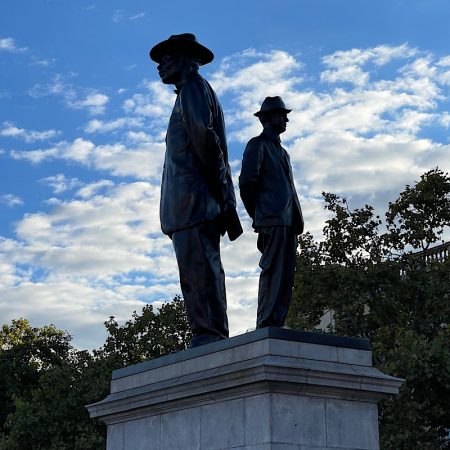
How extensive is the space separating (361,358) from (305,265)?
1580 centimetres

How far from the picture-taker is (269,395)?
7355mm

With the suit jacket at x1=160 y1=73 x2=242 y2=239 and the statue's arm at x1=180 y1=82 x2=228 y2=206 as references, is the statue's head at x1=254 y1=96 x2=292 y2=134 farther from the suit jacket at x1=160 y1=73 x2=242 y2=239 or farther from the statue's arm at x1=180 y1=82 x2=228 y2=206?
the statue's arm at x1=180 y1=82 x2=228 y2=206

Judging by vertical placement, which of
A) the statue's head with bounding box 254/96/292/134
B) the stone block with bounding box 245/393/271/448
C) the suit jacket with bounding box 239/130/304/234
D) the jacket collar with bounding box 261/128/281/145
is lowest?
the stone block with bounding box 245/393/271/448

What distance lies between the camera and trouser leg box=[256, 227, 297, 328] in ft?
29.3

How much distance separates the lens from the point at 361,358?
820 centimetres

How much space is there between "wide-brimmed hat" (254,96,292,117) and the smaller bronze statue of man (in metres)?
0.30

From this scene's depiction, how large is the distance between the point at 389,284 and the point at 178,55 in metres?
15.0

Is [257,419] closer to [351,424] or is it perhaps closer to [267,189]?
[351,424]

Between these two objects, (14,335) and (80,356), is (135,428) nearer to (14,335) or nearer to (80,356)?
(80,356)

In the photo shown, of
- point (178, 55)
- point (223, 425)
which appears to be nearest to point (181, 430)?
point (223, 425)

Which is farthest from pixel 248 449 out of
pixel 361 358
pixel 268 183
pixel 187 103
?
pixel 187 103

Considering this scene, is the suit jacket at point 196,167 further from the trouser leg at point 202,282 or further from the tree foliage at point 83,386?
the tree foliage at point 83,386

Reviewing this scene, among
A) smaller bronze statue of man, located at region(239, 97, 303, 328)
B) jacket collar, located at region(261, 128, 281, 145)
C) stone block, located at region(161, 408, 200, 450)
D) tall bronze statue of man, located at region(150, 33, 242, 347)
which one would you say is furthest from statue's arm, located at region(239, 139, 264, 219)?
stone block, located at region(161, 408, 200, 450)

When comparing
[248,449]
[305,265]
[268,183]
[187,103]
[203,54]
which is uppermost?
[305,265]
